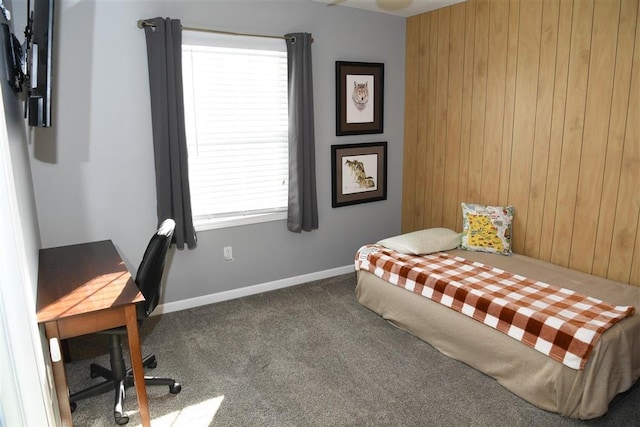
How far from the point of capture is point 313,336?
3053 mm

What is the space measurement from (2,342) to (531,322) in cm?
231

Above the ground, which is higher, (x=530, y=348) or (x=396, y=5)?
(x=396, y=5)

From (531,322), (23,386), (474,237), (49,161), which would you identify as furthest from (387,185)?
(23,386)

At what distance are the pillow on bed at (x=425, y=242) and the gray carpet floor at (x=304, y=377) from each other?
1.86ft

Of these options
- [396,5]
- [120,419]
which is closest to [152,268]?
[120,419]

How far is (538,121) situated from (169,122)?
2644 mm

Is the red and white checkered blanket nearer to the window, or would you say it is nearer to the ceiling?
the window

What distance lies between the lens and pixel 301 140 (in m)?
3.65

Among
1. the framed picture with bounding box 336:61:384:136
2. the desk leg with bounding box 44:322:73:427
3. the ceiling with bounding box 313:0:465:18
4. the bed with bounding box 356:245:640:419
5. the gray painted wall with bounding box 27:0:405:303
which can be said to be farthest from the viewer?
the framed picture with bounding box 336:61:384:136

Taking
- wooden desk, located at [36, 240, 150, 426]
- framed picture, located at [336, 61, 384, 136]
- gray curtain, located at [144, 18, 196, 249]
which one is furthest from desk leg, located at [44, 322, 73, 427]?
framed picture, located at [336, 61, 384, 136]

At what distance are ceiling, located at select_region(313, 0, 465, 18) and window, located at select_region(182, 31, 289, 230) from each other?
694 mm

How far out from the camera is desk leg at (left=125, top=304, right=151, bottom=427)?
1984 millimetres

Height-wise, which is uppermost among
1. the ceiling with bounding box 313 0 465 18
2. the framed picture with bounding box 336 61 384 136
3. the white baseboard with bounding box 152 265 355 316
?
the ceiling with bounding box 313 0 465 18

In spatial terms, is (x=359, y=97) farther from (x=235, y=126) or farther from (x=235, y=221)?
(x=235, y=221)
